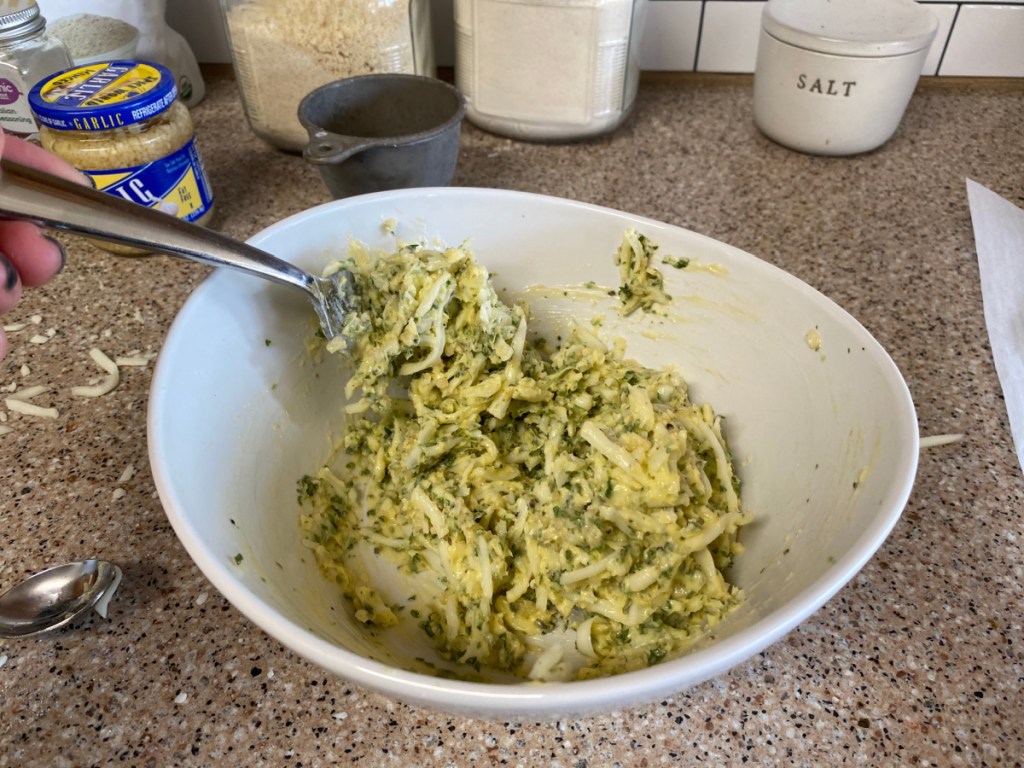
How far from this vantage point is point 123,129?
1032mm

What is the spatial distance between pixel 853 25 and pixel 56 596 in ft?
4.78

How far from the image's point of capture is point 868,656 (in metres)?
0.71

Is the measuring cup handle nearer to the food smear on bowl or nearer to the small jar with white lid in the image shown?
the food smear on bowl

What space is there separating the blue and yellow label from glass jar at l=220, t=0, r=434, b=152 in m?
0.25

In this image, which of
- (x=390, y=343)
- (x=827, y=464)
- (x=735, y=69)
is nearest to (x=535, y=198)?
(x=390, y=343)

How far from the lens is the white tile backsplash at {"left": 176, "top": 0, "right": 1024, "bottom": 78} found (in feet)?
5.06

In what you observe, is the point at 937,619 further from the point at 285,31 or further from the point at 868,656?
the point at 285,31

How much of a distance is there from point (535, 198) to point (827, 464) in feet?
1.58

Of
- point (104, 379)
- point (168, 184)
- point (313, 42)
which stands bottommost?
point (104, 379)

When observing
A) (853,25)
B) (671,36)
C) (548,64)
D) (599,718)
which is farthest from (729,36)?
(599,718)

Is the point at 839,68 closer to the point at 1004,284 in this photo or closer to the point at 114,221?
the point at 1004,284

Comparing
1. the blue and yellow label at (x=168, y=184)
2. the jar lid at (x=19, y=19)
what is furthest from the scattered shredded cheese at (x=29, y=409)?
the jar lid at (x=19, y=19)

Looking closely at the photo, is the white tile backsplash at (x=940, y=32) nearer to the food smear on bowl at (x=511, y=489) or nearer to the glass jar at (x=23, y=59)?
the food smear on bowl at (x=511, y=489)

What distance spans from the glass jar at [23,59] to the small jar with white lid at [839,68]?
4.02 feet
